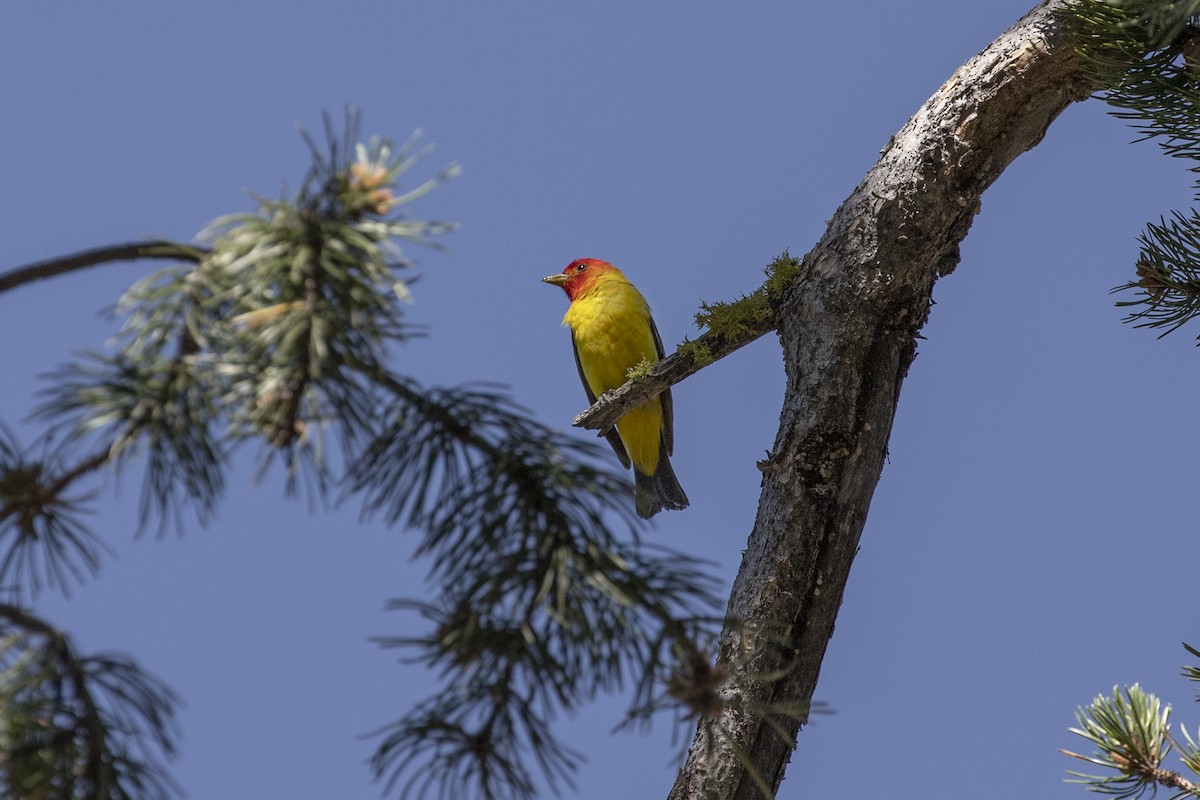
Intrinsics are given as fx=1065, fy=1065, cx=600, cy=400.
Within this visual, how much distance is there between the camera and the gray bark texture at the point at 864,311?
2998 millimetres

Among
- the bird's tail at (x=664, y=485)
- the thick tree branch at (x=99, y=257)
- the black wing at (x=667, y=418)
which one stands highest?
the black wing at (x=667, y=418)

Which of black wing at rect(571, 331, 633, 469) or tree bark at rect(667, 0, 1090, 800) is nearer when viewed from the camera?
→ tree bark at rect(667, 0, 1090, 800)

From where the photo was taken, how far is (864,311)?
3.17 metres

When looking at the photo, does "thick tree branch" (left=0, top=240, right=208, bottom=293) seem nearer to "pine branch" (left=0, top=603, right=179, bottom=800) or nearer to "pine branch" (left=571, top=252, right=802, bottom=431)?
"pine branch" (left=0, top=603, right=179, bottom=800)

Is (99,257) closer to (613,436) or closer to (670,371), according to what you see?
(670,371)

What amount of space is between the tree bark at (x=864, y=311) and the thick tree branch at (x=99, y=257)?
1.82 meters

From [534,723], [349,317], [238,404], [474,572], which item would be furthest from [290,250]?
[534,723]

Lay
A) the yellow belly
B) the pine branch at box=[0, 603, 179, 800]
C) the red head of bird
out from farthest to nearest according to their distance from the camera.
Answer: the red head of bird, the yellow belly, the pine branch at box=[0, 603, 179, 800]

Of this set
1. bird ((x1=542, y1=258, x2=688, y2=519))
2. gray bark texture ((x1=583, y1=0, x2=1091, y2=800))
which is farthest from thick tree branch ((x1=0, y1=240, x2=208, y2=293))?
bird ((x1=542, y1=258, x2=688, y2=519))

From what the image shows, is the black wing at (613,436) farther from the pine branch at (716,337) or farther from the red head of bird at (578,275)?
the pine branch at (716,337)

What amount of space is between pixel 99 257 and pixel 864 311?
2127 millimetres

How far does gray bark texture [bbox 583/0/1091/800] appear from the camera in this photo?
2998mm

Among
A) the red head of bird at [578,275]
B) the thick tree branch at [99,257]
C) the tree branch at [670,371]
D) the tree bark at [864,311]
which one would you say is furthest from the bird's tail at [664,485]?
the thick tree branch at [99,257]

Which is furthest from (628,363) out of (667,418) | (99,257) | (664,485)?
(99,257)
